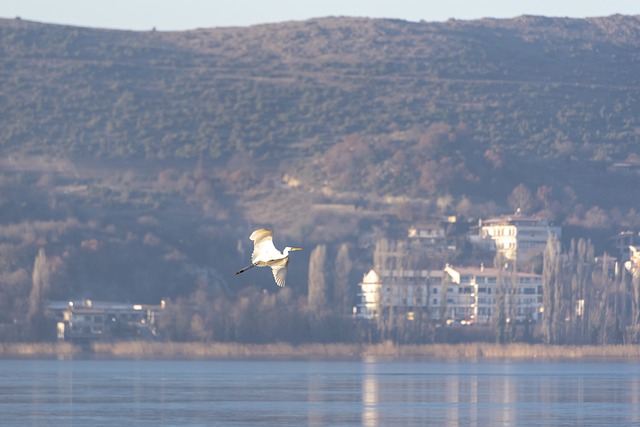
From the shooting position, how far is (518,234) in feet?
553

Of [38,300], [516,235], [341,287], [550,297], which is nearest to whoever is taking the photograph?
[38,300]

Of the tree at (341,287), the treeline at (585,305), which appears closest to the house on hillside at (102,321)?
the tree at (341,287)

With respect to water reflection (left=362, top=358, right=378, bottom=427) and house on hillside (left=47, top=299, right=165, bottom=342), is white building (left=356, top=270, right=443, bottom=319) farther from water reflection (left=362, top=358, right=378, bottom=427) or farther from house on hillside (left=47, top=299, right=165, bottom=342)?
water reflection (left=362, top=358, right=378, bottom=427)

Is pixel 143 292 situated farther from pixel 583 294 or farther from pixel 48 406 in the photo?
pixel 48 406

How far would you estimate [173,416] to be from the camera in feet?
208

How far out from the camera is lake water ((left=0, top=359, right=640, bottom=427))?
62.6 m

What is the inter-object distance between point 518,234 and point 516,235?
0.45 meters

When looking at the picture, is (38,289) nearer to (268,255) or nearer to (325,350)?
(325,350)

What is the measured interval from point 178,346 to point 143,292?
18.2 m

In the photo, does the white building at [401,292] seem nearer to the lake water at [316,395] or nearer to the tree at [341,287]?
the tree at [341,287]

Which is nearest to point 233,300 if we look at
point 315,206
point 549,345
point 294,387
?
point 549,345

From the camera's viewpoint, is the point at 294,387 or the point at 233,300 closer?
the point at 294,387

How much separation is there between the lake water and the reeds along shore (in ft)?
40.7

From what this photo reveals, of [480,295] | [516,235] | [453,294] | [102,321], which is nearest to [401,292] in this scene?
[453,294]
